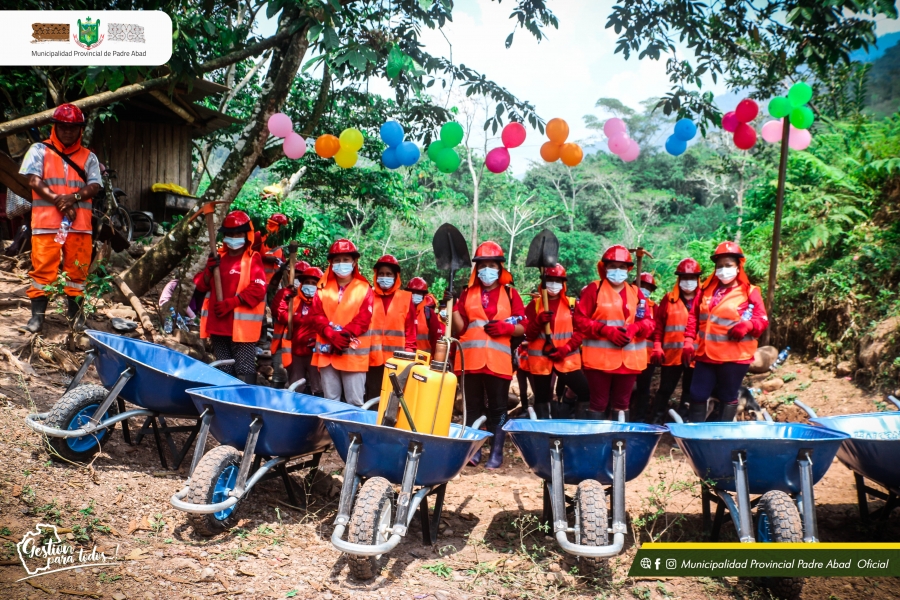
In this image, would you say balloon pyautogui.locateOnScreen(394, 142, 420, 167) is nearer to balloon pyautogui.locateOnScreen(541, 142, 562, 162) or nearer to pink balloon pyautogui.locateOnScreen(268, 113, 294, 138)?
pink balloon pyautogui.locateOnScreen(268, 113, 294, 138)

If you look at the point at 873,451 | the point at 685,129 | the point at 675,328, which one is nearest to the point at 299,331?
the point at 675,328

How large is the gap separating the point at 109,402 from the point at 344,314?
1.88m

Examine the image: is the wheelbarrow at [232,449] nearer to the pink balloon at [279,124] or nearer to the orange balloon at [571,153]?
the pink balloon at [279,124]

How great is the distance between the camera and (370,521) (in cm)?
314

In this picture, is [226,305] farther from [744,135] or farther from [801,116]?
[801,116]

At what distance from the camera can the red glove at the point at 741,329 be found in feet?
17.9

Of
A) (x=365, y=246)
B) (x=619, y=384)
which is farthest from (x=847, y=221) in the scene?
(x=365, y=246)

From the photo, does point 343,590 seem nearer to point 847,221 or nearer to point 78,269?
point 78,269

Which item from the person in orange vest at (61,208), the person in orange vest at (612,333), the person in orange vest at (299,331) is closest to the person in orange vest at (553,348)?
the person in orange vest at (612,333)

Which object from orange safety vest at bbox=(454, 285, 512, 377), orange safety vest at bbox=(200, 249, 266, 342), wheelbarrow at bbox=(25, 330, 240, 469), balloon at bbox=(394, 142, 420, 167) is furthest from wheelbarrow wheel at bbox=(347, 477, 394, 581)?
balloon at bbox=(394, 142, 420, 167)

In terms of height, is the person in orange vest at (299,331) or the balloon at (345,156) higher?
the balloon at (345,156)

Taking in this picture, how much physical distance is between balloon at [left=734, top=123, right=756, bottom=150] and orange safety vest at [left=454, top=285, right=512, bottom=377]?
11.7 feet

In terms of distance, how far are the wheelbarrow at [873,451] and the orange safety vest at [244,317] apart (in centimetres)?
423

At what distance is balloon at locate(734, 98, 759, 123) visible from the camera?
6.87 metres
